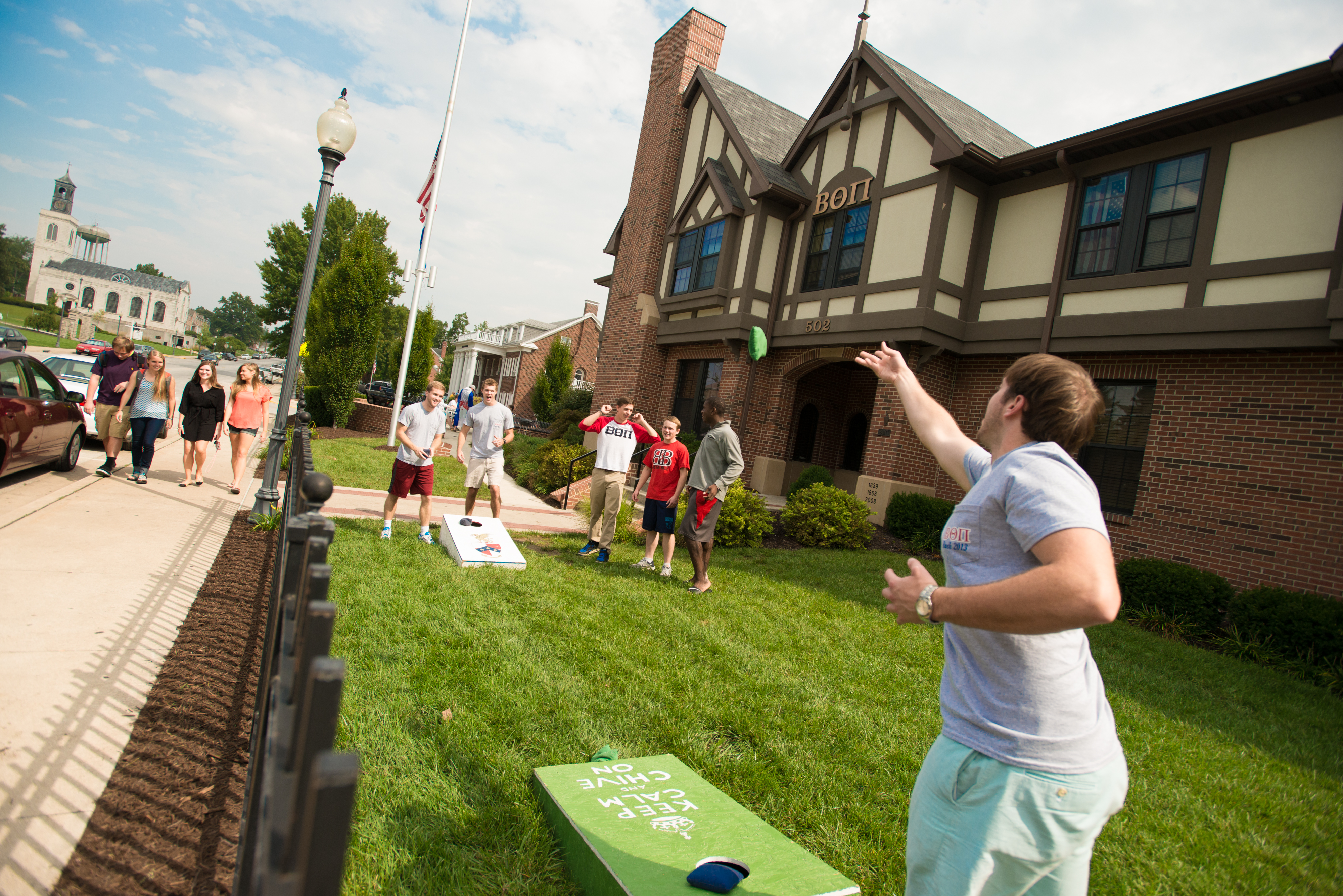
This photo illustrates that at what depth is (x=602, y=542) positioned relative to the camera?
8.55 m

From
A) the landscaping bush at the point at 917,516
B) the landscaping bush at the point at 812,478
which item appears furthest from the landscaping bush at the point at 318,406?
the landscaping bush at the point at 917,516

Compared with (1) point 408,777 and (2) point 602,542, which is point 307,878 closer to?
(1) point 408,777

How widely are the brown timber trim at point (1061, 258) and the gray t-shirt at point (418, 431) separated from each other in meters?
9.24

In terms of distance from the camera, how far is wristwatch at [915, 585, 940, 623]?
5.76 feet

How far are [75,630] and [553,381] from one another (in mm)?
30233

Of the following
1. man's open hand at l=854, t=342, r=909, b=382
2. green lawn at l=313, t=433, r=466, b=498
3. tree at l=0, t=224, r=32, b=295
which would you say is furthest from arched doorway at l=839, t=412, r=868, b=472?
tree at l=0, t=224, r=32, b=295

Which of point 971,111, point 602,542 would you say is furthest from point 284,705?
point 971,111

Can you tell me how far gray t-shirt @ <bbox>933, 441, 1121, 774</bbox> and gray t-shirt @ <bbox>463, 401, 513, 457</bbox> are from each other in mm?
7328

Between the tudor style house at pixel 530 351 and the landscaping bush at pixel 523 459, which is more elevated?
Answer: the tudor style house at pixel 530 351

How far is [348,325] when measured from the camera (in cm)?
2106

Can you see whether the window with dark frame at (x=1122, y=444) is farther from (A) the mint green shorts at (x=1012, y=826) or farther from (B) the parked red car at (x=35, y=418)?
(B) the parked red car at (x=35, y=418)

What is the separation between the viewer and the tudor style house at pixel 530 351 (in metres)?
48.9

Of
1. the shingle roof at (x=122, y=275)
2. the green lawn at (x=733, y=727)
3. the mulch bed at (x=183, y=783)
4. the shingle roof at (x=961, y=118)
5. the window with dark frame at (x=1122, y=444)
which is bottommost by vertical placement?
the mulch bed at (x=183, y=783)

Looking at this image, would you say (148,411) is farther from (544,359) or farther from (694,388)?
(544,359)
